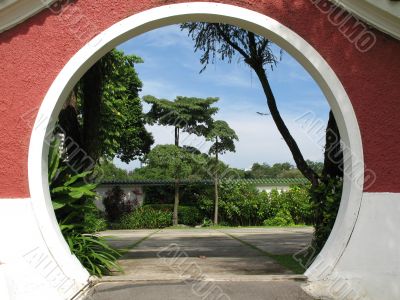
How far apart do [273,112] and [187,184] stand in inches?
625

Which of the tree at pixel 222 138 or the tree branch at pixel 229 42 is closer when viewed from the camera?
the tree branch at pixel 229 42

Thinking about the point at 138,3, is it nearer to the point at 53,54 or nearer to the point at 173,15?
the point at 173,15

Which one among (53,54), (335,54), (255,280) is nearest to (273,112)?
(335,54)

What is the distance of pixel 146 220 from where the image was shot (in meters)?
22.4

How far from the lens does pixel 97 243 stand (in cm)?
610

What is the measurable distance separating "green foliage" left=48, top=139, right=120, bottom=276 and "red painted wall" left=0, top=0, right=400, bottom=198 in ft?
2.28

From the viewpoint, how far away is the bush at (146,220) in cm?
2216

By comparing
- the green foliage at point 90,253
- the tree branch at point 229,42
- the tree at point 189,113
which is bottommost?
the green foliage at point 90,253

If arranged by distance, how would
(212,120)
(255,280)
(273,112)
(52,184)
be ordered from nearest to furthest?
1. (255,280)
2. (52,184)
3. (273,112)
4. (212,120)

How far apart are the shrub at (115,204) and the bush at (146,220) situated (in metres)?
0.66

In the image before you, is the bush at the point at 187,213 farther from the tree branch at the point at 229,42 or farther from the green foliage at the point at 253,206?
the tree branch at the point at 229,42

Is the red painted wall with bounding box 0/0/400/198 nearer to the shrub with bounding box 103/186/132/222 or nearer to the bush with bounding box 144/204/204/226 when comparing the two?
the bush with bounding box 144/204/204/226

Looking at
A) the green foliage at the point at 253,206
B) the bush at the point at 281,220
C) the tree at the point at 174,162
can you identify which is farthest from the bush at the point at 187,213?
the bush at the point at 281,220

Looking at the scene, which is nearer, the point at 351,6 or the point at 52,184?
the point at 351,6
